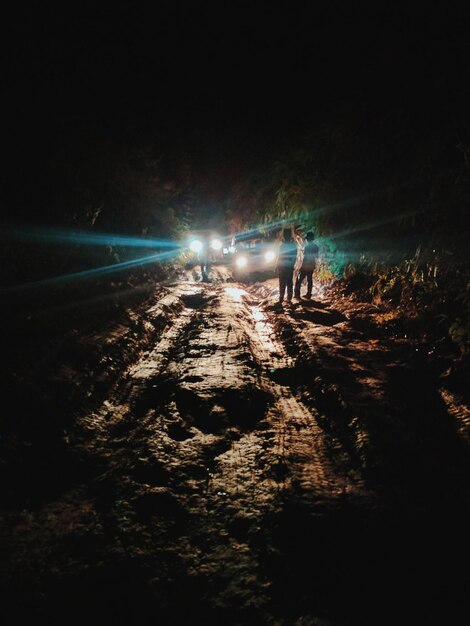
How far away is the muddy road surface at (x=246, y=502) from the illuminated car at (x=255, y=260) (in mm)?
8063

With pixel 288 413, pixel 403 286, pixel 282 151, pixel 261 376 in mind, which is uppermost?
pixel 282 151

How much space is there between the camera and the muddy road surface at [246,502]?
1.52 metres

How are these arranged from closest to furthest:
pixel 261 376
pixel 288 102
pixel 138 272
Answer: pixel 261 376
pixel 138 272
pixel 288 102

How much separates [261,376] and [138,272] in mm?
7672

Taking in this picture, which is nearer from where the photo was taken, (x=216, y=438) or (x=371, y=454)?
(x=371, y=454)

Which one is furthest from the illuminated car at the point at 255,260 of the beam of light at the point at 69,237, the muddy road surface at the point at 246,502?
the muddy road surface at the point at 246,502

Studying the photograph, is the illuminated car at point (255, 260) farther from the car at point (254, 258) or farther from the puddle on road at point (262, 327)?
the puddle on road at point (262, 327)

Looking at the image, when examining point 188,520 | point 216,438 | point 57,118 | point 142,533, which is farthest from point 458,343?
point 57,118

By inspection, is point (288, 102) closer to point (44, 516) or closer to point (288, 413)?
point (288, 413)

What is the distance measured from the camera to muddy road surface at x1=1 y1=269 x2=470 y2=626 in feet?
5.00

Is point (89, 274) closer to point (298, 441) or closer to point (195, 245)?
point (298, 441)

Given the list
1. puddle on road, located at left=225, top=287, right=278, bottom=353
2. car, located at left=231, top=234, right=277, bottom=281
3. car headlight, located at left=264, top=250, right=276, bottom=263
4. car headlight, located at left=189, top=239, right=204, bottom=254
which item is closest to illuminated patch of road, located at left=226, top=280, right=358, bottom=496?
puddle on road, located at left=225, top=287, right=278, bottom=353

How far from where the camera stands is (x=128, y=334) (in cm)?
496

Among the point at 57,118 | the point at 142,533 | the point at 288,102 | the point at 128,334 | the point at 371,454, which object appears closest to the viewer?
the point at 142,533
